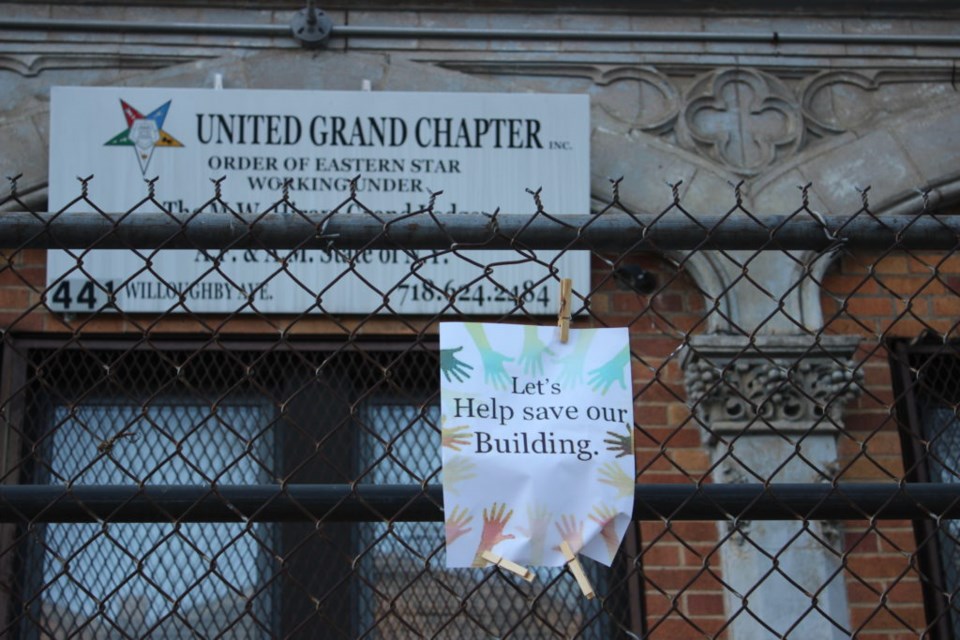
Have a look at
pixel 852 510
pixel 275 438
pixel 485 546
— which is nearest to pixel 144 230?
pixel 485 546

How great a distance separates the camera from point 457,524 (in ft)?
8.21

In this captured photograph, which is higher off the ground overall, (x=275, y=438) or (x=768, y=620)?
(x=275, y=438)

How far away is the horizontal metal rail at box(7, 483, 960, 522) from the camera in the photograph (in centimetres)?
250

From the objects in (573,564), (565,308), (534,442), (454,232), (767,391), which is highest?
(767,391)

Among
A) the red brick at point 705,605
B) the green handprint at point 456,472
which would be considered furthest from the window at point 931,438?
the green handprint at point 456,472

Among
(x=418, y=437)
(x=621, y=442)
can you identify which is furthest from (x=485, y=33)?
(x=621, y=442)

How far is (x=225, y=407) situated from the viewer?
4688 millimetres

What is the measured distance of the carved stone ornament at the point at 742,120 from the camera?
507 cm

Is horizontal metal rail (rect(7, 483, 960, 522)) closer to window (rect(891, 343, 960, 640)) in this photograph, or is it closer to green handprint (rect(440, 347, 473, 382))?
green handprint (rect(440, 347, 473, 382))

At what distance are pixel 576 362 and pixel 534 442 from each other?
0.18m

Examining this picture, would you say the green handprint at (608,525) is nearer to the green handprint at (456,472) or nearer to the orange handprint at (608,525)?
the orange handprint at (608,525)

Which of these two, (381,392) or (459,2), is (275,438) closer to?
(381,392)

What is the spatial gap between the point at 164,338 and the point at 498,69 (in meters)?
1.60

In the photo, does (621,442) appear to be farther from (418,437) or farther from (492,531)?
(418,437)
